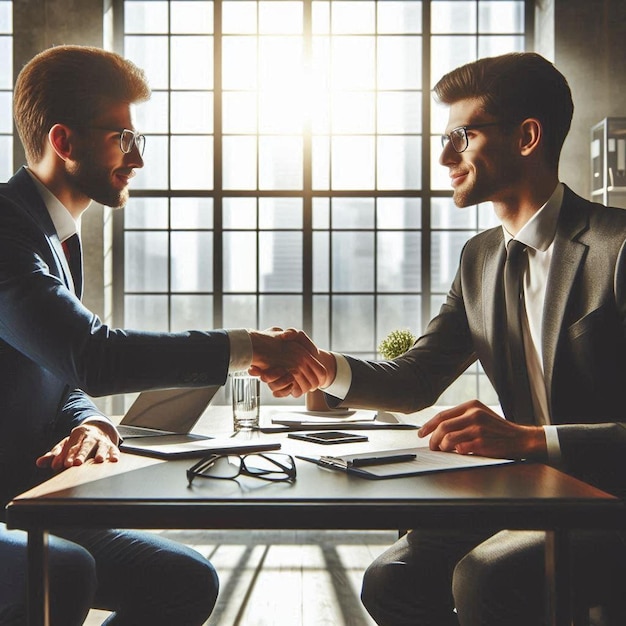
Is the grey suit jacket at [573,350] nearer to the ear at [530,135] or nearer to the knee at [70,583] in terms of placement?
the ear at [530,135]

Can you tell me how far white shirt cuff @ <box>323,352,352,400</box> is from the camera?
6.05ft

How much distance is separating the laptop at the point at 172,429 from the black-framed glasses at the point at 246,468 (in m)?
0.10

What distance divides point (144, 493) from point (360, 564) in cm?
239

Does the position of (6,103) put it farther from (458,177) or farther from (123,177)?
(458,177)

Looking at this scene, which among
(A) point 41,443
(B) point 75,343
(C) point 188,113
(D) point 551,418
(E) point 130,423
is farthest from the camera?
(C) point 188,113

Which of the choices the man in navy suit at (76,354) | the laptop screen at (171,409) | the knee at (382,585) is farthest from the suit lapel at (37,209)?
the knee at (382,585)

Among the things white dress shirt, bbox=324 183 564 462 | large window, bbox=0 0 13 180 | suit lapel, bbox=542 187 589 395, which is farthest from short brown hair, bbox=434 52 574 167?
large window, bbox=0 0 13 180

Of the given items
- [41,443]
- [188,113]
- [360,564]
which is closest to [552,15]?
[188,113]

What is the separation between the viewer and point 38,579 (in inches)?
39.6

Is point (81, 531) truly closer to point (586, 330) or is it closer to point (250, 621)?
point (586, 330)

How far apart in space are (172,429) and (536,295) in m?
0.95

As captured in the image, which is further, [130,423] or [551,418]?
[130,423]

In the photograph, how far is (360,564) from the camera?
321 centimetres

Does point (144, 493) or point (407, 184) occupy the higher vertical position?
point (407, 184)
